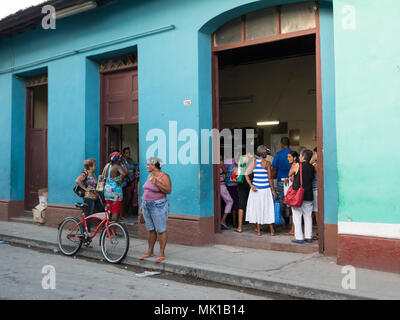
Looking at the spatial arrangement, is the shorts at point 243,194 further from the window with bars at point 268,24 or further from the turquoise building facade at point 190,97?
the window with bars at point 268,24

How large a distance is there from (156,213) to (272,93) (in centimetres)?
776

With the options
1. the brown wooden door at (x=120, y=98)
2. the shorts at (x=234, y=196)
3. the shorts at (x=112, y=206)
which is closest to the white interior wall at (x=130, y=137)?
the brown wooden door at (x=120, y=98)

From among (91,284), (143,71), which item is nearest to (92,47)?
(143,71)

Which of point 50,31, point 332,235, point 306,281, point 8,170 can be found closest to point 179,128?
point 332,235

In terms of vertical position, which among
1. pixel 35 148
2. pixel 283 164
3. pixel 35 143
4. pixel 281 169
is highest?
pixel 35 143

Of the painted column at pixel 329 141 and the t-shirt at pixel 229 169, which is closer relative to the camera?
the painted column at pixel 329 141

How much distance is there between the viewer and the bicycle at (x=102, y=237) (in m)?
7.03

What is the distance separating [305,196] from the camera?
736 cm

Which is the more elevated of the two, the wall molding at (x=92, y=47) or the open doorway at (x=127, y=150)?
the wall molding at (x=92, y=47)

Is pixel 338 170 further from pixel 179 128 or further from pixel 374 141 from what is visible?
pixel 179 128

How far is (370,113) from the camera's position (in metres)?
6.07

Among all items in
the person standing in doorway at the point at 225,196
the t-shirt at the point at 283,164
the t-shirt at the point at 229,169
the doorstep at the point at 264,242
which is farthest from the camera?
the t-shirt at the point at 229,169

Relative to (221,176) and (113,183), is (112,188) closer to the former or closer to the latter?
(113,183)

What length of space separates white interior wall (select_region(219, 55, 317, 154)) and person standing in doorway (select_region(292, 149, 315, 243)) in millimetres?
5207
